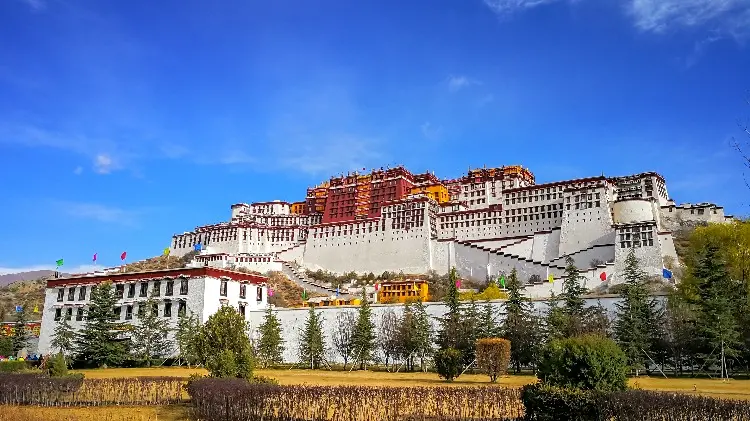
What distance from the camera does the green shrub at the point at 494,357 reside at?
1211 inches

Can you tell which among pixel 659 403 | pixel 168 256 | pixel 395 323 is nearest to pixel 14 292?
pixel 168 256

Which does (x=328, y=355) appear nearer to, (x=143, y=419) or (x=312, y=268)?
(x=143, y=419)

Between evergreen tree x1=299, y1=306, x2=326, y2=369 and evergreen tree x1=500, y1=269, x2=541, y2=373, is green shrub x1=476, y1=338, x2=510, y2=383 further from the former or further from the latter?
evergreen tree x1=299, y1=306, x2=326, y2=369

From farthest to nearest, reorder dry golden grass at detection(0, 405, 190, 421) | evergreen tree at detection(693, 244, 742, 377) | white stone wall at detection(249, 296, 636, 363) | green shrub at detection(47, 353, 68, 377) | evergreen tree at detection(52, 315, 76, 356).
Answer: evergreen tree at detection(52, 315, 76, 356)
white stone wall at detection(249, 296, 636, 363)
evergreen tree at detection(693, 244, 742, 377)
green shrub at detection(47, 353, 68, 377)
dry golden grass at detection(0, 405, 190, 421)

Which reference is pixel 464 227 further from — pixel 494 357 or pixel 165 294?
pixel 494 357

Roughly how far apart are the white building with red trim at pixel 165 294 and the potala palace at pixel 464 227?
28198mm

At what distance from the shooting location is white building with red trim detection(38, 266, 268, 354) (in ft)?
157

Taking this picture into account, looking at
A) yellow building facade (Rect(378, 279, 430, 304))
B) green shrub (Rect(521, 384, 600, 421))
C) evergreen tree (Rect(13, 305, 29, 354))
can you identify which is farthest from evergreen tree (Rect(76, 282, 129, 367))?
green shrub (Rect(521, 384, 600, 421))

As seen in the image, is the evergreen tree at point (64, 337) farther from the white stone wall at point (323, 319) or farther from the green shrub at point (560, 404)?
the green shrub at point (560, 404)

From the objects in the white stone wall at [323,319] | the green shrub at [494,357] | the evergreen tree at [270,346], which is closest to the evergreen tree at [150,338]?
the white stone wall at [323,319]

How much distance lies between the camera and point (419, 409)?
661 inches

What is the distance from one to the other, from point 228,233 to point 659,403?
92.7m

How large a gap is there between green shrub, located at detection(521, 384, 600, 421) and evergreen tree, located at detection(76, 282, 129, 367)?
1400 inches

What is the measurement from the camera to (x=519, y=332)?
37.0 metres
